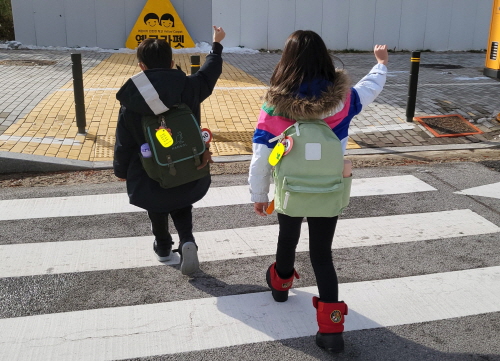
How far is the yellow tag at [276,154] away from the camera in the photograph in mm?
3000

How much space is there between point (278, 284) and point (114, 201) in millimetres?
2681

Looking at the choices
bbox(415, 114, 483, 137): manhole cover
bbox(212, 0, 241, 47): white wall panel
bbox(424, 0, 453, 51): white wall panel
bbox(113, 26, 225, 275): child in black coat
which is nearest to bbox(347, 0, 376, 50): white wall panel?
bbox(424, 0, 453, 51): white wall panel

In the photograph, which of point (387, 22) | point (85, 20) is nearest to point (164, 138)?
point (85, 20)

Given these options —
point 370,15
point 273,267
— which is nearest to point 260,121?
point 273,267

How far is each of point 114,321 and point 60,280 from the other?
0.78m

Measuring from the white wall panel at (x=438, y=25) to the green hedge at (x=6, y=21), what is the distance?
1213cm

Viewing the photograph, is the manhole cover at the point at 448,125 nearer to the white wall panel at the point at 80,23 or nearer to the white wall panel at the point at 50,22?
the white wall panel at the point at 80,23

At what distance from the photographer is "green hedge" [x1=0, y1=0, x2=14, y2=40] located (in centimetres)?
1642

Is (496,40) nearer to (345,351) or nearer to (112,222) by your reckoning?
(112,222)

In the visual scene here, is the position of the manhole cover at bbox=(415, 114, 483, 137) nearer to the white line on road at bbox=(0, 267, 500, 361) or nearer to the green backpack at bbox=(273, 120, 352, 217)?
the white line on road at bbox=(0, 267, 500, 361)

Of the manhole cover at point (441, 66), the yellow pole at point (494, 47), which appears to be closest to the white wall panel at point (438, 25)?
the manhole cover at point (441, 66)

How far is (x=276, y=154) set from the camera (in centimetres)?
303

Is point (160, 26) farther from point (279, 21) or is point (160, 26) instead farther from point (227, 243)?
point (227, 243)

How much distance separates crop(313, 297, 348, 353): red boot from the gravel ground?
149 inches
